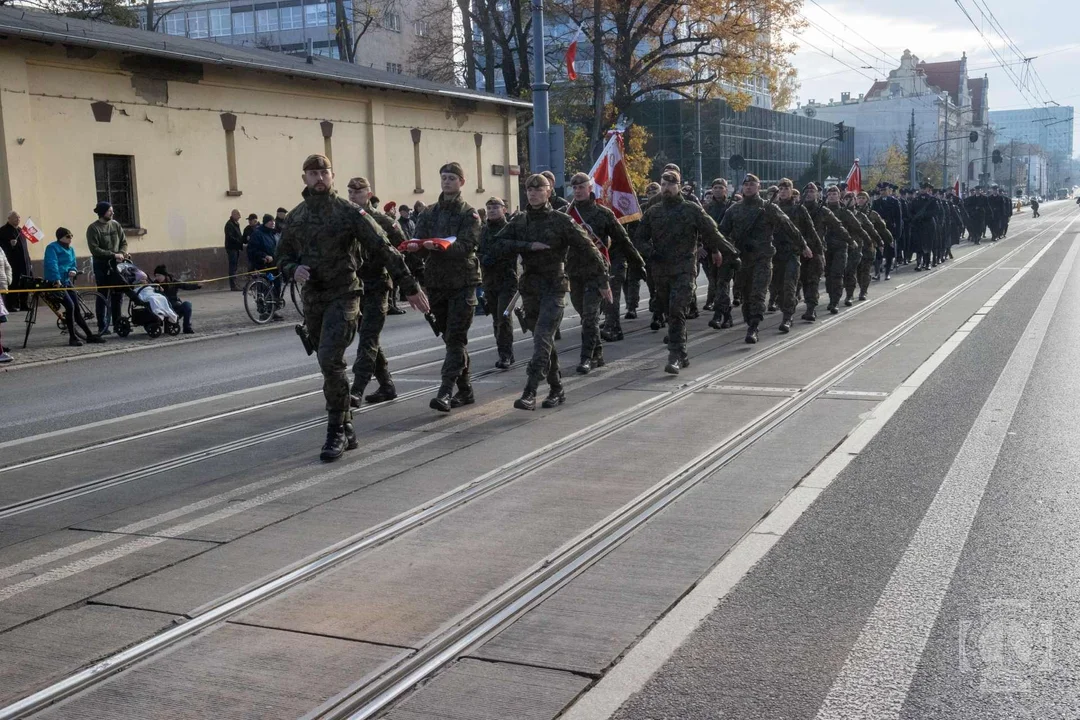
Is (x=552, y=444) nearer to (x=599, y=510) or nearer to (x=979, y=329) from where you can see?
(x=599, y=510)

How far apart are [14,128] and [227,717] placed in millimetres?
19542

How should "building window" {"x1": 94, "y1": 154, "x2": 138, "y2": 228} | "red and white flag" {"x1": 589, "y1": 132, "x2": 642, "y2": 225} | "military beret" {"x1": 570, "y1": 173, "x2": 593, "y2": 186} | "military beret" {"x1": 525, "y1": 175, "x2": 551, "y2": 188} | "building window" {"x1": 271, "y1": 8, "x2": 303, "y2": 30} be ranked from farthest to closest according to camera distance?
"building window" {"x1": 271, "y1": 8, "x2": 303, "y2": 30}, "building window" {"x1": 94, "y1": 154, "x2": 138, "y2": 228}, "red and white flag" {"x1": 589, "y1": 132, "x2": 642, "y2": 225}, "military beret" {"x1": 570, "y1": 173, "x2": 593, "y2": 186}, "military beret" {"x1": 525, "y1": 175, "x2": 551, "y2": 188}

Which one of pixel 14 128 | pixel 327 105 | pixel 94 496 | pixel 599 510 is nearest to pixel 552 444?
pixel 599 510

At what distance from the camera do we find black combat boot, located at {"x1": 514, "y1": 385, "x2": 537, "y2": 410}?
948 cm

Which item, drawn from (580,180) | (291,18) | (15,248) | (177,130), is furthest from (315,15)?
(580,180)

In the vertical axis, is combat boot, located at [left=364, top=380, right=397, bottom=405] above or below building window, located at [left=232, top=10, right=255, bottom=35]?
below

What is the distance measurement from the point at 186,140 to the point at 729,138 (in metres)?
57.4

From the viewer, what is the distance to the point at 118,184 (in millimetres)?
23594

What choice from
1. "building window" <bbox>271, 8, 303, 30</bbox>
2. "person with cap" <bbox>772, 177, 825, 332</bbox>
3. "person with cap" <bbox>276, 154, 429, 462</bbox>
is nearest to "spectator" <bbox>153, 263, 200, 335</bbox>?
"person with cap" <bbox>772, 177, 825, 332</bbox>

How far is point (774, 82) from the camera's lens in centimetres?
4138

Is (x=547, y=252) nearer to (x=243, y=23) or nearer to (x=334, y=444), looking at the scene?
(x=334, y=444)

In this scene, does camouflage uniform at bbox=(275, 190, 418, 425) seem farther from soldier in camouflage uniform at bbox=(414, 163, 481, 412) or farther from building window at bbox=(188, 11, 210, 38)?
building window at bbox=(188, 11, 210, 38)

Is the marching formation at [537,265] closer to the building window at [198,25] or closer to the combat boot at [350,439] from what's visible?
the combat boot at [350,439]

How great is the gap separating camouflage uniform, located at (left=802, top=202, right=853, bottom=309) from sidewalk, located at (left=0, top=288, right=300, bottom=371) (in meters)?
8.09
